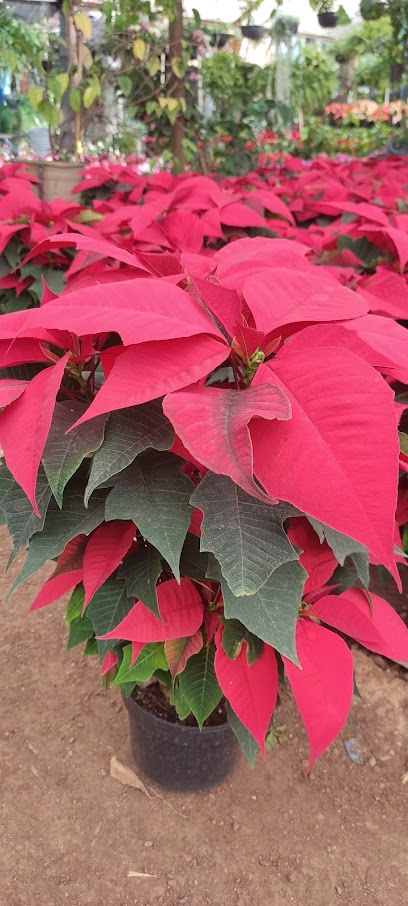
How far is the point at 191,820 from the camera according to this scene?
1.14m

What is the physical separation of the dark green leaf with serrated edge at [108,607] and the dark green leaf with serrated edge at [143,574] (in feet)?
0.07

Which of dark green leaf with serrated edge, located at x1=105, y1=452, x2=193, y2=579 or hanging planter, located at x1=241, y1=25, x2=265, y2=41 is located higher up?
hanging planter, located at x1=241, y1=25, x2=265, y2=41

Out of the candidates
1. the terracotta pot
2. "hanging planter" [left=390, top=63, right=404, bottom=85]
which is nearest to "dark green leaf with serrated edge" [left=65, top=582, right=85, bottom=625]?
the terracotta pot

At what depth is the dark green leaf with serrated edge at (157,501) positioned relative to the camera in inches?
23.1

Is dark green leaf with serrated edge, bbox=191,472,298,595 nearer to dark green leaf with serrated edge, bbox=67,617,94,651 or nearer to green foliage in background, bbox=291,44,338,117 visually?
dark green leaf with serrated edge, bbox=67,617,94,651

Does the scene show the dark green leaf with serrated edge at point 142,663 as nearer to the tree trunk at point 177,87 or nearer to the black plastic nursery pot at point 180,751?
the black plastic nursery pot at point 180,751

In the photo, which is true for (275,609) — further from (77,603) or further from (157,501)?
(77,603)

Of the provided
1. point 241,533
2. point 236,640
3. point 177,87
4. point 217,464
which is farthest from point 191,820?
point 177,87

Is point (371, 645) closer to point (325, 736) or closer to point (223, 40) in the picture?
point (325, 736)

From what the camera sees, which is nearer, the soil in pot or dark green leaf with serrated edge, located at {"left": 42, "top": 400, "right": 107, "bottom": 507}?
dark green leaf with serrated edge, located at {"left": 42, "top": 400, "right": 107, "bottom": 507}

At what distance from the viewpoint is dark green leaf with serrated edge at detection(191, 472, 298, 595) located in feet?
1.79

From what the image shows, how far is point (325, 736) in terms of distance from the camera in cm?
73

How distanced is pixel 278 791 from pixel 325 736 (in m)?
0.55

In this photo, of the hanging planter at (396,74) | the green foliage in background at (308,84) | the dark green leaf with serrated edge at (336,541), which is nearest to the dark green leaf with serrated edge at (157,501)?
the dark green leaf with serrated edge at (336,541)
